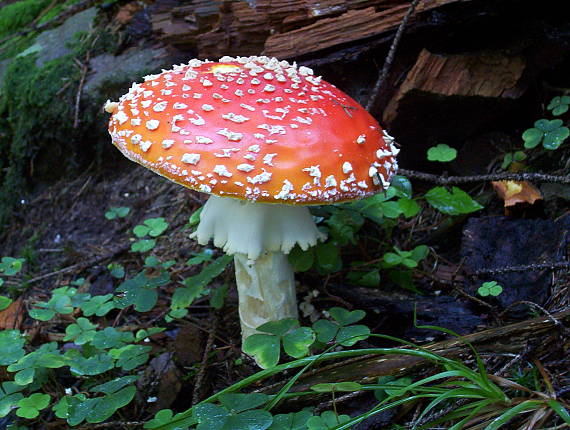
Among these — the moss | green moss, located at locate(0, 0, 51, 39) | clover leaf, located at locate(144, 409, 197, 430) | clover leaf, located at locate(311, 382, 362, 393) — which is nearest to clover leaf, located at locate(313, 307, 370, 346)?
clover leaf, located at locate(311, 382, 362, 393)

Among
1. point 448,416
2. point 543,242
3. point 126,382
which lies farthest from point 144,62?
point 448,416

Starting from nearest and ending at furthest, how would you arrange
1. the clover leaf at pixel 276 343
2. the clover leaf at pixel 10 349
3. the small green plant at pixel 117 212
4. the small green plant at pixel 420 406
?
the small green plant at pixel 420 406, the clover leaf at pixel 276 343, the clover leaf at pixel 10 349, the small green plant at pixel 117 212

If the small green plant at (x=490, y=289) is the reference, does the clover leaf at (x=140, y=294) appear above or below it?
above

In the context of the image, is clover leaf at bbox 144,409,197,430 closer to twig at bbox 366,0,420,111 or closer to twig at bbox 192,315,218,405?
twig at bbox 192,315,218,405

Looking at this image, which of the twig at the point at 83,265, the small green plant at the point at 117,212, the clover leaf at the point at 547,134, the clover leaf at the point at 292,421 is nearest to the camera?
the clover leaf at the point at 292,421

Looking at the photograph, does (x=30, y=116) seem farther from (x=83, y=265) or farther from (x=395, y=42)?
(x=395, y=42)

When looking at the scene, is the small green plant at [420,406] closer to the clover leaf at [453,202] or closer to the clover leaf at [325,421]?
the clover leaf at [325,421]

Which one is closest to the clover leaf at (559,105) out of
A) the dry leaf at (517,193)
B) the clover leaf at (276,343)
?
the dry leaf at (517,193)
